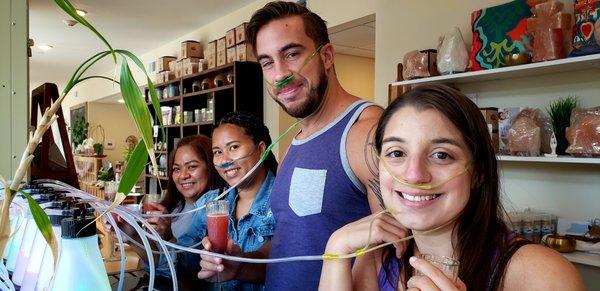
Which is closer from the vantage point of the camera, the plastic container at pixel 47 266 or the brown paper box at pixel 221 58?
the plastic container at pixel 47 266

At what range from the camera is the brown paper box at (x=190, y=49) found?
514 centimetres

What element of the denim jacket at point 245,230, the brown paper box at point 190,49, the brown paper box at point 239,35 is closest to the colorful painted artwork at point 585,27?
the denim jacket at point 245,230

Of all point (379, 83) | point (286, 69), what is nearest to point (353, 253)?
point (286, 69)

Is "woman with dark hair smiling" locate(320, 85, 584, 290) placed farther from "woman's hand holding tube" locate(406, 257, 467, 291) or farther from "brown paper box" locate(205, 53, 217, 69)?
"brown paper box" locate(205, 53, 217, 69)

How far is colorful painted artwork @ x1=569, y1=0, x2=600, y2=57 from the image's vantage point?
1.77 metres

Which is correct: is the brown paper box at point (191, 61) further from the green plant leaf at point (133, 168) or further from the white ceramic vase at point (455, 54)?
the green plant leaf at point (133, 168)

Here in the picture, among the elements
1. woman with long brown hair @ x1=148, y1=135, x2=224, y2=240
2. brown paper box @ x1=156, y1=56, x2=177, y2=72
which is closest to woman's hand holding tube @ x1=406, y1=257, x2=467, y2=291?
woman with long brown hair @ x1=148, y1=135, x2=224, y2=240

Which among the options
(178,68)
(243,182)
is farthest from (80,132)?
(243,182)

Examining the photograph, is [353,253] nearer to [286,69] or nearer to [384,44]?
[286,69]

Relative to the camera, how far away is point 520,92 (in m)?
2.29

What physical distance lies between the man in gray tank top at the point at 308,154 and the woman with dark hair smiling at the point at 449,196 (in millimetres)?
181

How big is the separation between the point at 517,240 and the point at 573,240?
4.80 ft

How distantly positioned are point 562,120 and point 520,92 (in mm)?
331

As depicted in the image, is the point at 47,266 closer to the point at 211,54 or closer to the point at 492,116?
the point at 492,116
